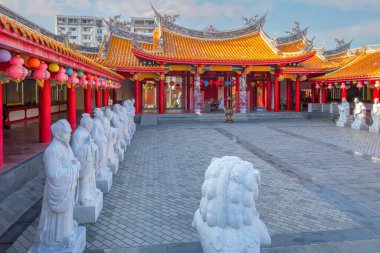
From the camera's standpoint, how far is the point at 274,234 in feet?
14.4

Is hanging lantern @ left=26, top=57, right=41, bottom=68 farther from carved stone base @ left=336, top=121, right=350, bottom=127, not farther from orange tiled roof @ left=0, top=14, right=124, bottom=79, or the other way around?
carved stone base @ left=336, top=121, right=350, bottom=127

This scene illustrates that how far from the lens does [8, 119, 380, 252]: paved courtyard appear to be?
441 cm

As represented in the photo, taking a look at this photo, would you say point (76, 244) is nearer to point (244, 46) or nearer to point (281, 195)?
point (281, 195)

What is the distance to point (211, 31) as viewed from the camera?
23500 millimetres

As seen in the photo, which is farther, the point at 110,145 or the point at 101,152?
the point at 110,145

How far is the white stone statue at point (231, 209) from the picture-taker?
113 inches

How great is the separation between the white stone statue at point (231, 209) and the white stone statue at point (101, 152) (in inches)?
128

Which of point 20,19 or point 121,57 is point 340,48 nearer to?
point 121,57

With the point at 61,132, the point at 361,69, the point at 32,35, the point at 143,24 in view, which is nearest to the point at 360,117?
the point at 361,69

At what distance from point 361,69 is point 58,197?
20.5 m

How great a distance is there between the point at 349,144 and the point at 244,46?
13.1 meters

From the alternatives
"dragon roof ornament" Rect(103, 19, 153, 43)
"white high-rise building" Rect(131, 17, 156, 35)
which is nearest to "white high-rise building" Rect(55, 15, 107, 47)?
"white high-rise building" Rect(131, 17, 156, 35)

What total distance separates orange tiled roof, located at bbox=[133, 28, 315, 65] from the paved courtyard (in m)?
Result: 8.96

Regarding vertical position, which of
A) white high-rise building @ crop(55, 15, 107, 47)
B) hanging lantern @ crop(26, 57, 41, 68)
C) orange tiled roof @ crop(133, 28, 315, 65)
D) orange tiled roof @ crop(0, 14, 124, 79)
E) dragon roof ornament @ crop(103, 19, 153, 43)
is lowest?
hanging lantern @ crop(26, 57, 41, 68)
